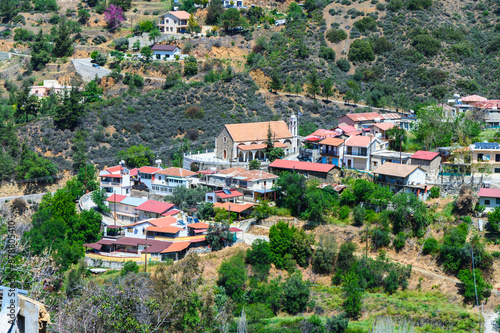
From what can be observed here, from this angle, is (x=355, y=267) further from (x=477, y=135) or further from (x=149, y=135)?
(x=149, y=135)

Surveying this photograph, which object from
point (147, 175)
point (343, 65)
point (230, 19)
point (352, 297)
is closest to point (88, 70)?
point (230, 19)

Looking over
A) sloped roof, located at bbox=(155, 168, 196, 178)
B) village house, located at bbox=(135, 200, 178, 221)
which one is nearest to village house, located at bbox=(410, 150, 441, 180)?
sloped roof, located at bbox=(155, 168, 196, 178)

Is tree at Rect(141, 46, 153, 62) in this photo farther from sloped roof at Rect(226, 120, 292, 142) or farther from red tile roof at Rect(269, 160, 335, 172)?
red tile roof at Rect(269, 160, 335, 172)

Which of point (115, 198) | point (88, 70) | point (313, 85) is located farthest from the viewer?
point (88, 70)

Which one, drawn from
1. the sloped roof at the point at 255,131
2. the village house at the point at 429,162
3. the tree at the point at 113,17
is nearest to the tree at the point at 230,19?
the tree at the point at 113,17

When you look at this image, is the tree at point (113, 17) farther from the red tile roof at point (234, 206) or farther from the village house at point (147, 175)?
the red tile roof at point (234, 206)

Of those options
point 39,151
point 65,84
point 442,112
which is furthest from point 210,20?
point 442,112

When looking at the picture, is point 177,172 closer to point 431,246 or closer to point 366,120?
point 366,120
